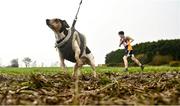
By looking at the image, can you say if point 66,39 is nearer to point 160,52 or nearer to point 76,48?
point 76,48

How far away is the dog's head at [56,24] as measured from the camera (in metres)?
12.0

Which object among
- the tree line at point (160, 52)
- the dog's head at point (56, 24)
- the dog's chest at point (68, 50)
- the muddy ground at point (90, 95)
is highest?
the tree line at point (160, 52)

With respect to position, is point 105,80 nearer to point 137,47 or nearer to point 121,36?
point 121,36

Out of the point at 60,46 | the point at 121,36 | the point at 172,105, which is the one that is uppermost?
the point at 121,36

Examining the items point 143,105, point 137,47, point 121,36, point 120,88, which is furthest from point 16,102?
point 137,47

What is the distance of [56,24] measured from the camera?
12109 millimetres

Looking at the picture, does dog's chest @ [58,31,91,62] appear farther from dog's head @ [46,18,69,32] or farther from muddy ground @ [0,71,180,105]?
muddy ground @ [0,71,180,105]

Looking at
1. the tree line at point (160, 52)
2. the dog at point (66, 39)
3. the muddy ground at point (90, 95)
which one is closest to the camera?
the muddy ground at point (90, 95)

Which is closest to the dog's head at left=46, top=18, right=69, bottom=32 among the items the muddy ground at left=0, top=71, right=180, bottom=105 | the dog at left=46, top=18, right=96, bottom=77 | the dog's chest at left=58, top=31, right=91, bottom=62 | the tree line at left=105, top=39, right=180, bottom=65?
the dog at left=46, top=18, right=96, bottom=77

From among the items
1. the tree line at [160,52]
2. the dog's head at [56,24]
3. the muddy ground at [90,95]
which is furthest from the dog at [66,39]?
the tree line at [160,52]

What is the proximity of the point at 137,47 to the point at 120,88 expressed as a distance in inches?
1960

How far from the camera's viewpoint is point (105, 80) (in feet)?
30.3

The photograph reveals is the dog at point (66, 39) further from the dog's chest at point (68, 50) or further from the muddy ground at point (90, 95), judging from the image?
the muddy ground at point (90, 95)

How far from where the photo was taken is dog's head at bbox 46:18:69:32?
12.0 meters
